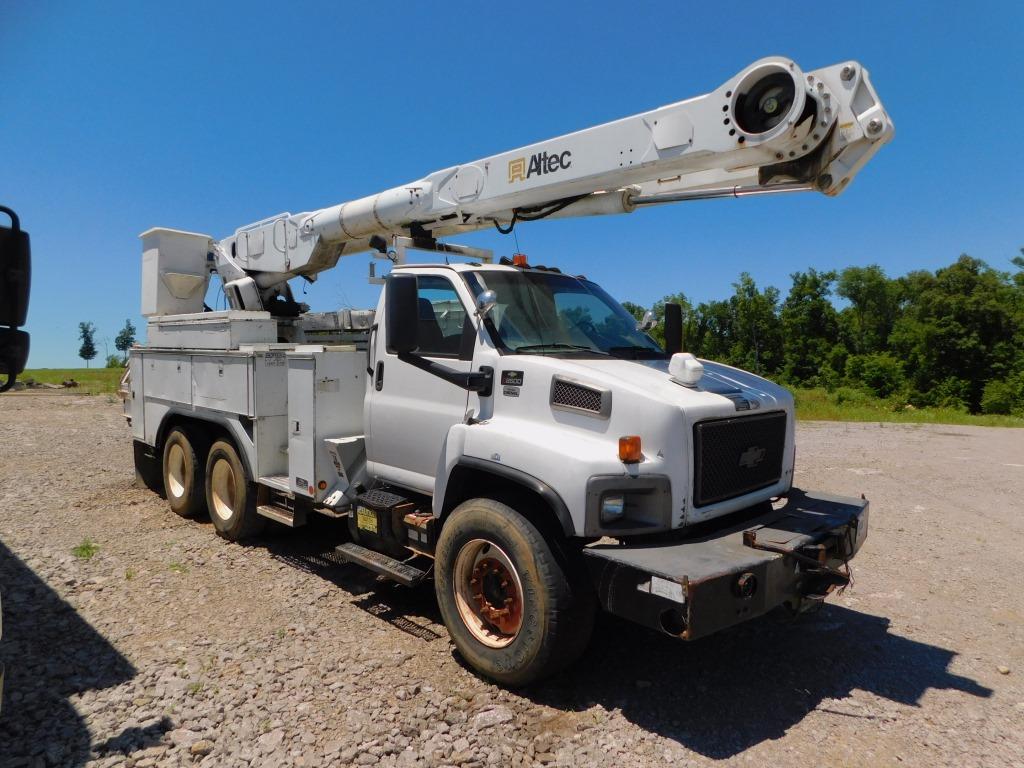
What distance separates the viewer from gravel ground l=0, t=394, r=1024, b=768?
336 centimetres

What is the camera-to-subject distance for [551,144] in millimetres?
4762

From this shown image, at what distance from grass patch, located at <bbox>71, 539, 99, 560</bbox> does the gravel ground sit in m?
0.09

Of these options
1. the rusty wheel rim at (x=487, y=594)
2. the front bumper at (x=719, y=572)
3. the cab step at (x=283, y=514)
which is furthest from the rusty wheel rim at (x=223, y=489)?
the front bumper at (x=719, y=572)

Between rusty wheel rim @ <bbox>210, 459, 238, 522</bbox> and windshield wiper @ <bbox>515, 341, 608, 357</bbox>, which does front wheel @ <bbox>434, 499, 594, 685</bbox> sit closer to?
windshield wiper @ <bbox>515, 341, 608, 357</bbox>

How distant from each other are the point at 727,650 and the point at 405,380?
9.65 ft

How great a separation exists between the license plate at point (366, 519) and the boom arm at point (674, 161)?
2.44 meters

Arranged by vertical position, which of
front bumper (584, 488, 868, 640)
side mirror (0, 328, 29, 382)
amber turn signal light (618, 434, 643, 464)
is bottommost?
front bumper (584, 488, 868, 640)

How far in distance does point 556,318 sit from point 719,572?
222cm

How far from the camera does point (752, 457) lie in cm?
419

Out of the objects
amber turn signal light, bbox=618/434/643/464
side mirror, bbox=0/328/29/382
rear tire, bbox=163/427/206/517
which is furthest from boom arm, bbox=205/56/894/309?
side mirror, bbox=0/328/29/382

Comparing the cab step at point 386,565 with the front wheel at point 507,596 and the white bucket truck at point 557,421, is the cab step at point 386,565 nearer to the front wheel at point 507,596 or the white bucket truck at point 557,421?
the white bucket truck at point 557,421

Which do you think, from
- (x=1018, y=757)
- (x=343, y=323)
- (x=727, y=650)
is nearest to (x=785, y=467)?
(x=727, y=650)

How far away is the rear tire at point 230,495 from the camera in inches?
253

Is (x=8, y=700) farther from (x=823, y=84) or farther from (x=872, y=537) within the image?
(x=872, y=537)
